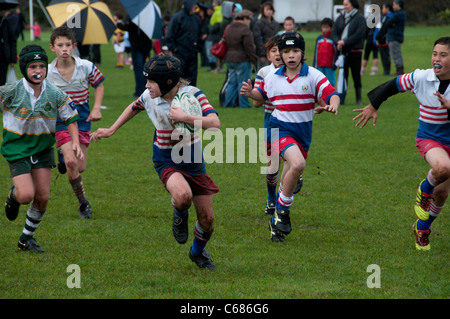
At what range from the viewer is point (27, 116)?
569cm

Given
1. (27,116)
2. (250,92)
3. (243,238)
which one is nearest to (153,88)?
(27,116)

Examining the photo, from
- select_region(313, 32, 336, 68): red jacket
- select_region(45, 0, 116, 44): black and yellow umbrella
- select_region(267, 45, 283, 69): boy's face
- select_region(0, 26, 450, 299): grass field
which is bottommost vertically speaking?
select_region(0, 26, 450, 299): grass field

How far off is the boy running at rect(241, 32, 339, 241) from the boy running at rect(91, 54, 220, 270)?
114cm

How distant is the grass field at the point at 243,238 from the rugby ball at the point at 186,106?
1.24 metres

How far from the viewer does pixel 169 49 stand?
1559 cm

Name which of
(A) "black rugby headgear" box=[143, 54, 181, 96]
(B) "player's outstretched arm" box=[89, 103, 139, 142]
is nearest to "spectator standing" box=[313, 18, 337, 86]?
(B) "player's outstretched arm" box=[89, 103, 139, 142]

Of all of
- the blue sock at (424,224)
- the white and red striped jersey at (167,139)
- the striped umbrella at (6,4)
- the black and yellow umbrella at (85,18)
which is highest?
the striped umbrella at (6,4)

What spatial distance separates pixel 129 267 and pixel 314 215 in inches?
104

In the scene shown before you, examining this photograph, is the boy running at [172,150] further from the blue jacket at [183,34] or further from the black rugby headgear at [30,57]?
the blue jacket at [183,34]

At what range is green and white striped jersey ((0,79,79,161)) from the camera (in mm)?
5668

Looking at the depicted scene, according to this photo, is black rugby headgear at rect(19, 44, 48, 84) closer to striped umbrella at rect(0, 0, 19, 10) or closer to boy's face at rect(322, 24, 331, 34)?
striped umbrella at rect(0, 0, 19, 10)

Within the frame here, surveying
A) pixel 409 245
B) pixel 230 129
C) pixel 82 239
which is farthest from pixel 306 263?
pixel 230 129

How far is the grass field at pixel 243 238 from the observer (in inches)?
195

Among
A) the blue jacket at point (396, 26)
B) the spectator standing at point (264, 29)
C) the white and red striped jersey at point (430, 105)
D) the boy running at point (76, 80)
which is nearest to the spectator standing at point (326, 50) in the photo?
the spectator standing at point (264, 29)
